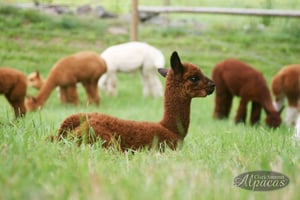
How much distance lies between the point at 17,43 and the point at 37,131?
11604 millimetres

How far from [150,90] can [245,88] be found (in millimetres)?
4270

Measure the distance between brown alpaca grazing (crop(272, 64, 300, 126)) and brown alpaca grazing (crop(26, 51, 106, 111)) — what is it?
3411 millimetres

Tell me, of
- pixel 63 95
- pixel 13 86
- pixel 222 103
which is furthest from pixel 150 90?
pixel 13 86

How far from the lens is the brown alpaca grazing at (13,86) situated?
7992 millimetres

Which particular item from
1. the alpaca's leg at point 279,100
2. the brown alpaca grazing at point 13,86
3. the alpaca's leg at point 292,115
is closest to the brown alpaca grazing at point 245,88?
the alpaca's leg at point 279,100

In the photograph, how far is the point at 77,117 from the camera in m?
3.97

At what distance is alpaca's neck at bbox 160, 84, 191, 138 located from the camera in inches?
174

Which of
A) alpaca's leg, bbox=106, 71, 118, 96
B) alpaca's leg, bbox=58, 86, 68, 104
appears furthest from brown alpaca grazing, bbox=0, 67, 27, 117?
alpaca's leg, bbox=106, 71, 118, 96

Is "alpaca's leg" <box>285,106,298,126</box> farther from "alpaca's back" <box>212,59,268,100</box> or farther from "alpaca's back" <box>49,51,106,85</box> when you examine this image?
"alpaca's back" <box>49,51,106,85</box>

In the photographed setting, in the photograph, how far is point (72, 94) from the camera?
11055mm

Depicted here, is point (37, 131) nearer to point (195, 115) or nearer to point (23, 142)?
point (23, 142)

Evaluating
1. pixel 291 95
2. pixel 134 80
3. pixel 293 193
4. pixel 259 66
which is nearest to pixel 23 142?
pixel 293 193

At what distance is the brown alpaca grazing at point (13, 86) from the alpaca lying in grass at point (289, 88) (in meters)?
4.77

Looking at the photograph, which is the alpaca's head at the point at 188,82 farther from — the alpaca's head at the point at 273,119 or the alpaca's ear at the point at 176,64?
the alpaca's head at the point at 273,119
